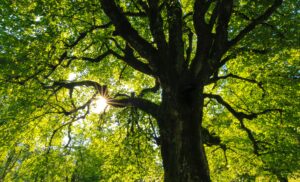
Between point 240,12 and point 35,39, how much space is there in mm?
8378

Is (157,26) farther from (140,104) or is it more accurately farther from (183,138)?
(183,138)

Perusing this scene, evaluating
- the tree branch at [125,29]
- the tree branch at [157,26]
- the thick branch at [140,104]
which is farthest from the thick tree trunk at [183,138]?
the tree branch at [157,26]

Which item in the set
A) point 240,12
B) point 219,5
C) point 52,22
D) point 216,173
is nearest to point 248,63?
point 240,12

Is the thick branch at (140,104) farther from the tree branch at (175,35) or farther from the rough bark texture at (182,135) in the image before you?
the tree branch at (175,35)

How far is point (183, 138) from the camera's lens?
7.84 metres

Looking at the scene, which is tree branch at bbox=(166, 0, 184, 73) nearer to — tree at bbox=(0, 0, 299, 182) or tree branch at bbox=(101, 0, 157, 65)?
tree at bbox=(0, 0, 299, 182)

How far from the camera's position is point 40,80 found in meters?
11.1

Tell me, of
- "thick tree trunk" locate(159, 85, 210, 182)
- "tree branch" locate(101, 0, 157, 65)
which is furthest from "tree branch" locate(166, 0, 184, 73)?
"thick tree trunk" locate(159, 85, 210, 182)

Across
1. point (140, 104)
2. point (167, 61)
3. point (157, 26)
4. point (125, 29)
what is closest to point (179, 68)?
point (167, 61)

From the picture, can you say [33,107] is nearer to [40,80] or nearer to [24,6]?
[40,80]

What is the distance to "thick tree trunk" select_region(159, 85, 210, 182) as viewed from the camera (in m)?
7.38

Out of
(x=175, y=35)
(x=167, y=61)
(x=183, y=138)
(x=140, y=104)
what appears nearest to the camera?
(x=183, y=138)

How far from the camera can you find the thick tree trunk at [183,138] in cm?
738

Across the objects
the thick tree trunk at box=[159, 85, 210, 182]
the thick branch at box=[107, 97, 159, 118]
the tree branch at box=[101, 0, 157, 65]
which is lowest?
the thick tree trunk at box=[159, 85, 210, 182]
